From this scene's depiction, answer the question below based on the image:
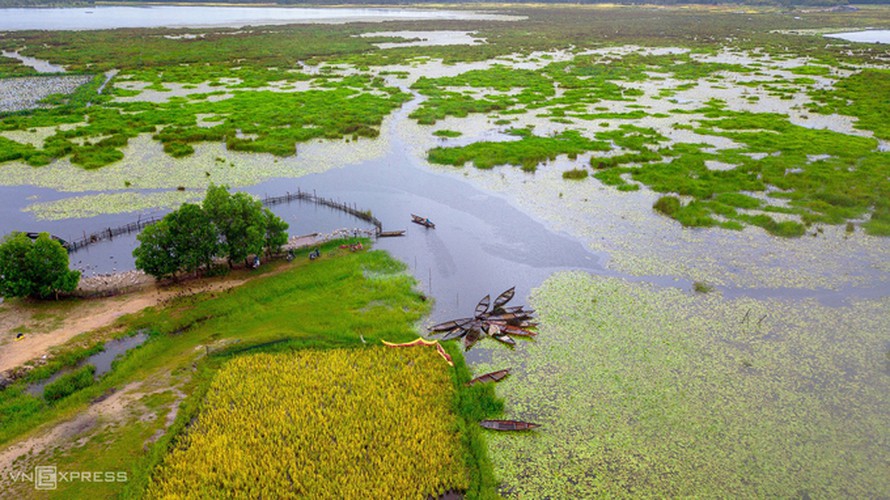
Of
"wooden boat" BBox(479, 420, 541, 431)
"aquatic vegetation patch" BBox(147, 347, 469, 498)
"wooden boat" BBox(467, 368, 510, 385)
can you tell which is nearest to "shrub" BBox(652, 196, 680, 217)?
Answer: "wooden boat" BBox(467, 368, 510, 385)

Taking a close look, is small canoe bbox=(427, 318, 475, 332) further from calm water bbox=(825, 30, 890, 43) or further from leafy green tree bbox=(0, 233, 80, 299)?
calm water bbox=(825, 30, 890, 43)

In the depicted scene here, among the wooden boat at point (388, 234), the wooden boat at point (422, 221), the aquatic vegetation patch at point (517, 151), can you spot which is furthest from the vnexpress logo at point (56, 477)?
the aquatic vegetation patch at point (517, 151)

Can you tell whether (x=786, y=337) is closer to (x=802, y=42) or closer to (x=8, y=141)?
(x=8, y=141)

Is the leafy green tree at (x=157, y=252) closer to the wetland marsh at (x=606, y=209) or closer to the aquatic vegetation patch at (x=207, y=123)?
the wetland marsh at (x=606, y=209)

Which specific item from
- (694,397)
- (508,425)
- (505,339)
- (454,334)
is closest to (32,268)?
(454,334)

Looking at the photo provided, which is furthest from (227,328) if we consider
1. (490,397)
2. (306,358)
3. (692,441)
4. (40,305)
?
(692,441)

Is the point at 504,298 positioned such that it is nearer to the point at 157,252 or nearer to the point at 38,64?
the point at 157,252

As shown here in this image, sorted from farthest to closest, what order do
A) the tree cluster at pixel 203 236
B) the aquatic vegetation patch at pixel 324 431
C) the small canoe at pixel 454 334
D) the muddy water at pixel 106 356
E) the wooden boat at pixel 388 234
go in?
the wooden boat at pixel 388 234
the tree cluster at pixel 203 236
the small canoe at pixel 454 334
the muddy water at pixel 106 356
the aquatic vegetation patch at pixel 324 431
